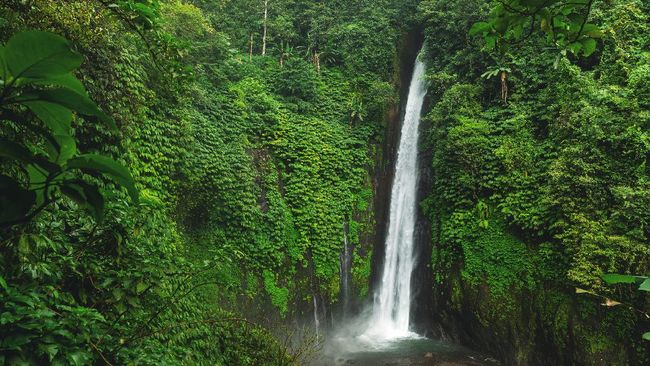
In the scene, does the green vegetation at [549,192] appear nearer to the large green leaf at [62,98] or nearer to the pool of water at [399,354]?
the pool of water at [399,354]

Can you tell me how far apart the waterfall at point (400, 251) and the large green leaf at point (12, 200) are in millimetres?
11554

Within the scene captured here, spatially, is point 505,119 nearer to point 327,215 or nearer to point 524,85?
point 524,85

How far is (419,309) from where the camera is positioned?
1130cm

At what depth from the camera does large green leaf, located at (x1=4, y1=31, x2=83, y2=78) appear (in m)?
0.62

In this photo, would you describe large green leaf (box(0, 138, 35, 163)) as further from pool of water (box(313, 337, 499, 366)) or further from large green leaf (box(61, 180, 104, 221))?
pool of water (box(313, 337, 499, 366))

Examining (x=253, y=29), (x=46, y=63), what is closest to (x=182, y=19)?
(x=253, y=29)

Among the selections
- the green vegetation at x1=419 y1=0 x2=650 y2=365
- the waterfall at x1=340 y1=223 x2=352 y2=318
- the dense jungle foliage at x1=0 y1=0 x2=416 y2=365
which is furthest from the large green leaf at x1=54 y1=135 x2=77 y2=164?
the waterfall at x1=340 y1=223 x2=352 y2=318

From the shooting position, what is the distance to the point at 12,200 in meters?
0.70

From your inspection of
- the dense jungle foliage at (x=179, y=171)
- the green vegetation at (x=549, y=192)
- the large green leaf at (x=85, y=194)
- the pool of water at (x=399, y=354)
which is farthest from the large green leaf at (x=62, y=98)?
the pool of water at (x=399, y=354)

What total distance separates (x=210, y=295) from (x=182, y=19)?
1044 cm

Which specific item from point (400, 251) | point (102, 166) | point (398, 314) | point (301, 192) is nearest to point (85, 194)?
point (102, 166)

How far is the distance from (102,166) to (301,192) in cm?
1116

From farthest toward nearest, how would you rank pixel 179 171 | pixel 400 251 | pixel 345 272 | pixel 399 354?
pixel 400 251
pixel 345 272
pixel 399 354
pixel 179 171

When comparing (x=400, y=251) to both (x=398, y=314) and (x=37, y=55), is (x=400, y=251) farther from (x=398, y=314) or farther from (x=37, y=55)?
(x=37, y=55)
